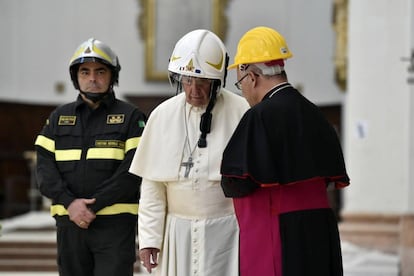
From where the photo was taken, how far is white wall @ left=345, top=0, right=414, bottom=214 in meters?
8.50

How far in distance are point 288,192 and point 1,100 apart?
12.3 meters

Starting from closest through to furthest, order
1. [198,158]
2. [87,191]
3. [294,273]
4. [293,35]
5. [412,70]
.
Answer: [294,273] → [198,158] → [87,191] → [412,70] → [293,35]

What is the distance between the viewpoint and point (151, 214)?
11.7 feet

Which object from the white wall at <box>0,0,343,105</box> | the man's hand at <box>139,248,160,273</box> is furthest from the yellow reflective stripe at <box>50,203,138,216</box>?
the white wall at <box>0,0,343,105</box>

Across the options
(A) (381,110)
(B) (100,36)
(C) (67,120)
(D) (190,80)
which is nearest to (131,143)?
(C) (67,120)

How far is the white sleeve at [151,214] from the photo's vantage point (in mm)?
3535

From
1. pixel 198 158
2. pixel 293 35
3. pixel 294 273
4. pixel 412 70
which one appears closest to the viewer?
pixel 294 273

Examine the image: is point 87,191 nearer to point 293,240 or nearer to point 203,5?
point 293,240

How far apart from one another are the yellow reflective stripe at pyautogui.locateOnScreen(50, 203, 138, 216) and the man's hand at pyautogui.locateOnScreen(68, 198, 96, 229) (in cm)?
6

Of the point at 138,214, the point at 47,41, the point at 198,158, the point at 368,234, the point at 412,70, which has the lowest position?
the point at 368,234

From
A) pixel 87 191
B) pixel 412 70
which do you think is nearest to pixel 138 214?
pixel 87 191

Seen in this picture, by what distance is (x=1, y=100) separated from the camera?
48.7ft

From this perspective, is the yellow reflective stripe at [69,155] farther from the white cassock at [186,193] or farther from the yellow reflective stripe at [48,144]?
the white cassock at [186,193]

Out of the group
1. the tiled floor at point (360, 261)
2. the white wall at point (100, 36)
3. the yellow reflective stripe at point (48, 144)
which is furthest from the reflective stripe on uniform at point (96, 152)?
the white wall at point (100, 36)
